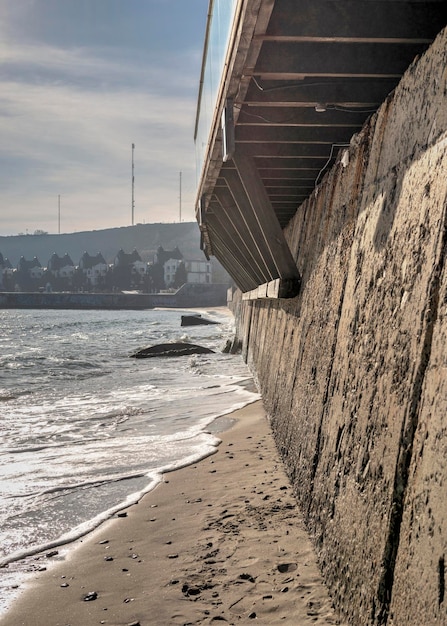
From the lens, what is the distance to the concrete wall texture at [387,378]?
253cm

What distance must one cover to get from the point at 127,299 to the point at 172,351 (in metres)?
89.2

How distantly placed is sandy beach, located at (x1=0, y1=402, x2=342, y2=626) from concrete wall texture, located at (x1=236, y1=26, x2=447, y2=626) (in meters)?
0.24

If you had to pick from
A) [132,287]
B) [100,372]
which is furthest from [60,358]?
[132,287]

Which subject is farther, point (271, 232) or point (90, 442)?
point (90, 442)

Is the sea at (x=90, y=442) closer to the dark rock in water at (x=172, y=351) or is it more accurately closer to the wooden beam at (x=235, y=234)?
the wooden beam at (x=235, y=234)

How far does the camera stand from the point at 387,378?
3178mm

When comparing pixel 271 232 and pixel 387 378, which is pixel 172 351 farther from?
pixel 387 378

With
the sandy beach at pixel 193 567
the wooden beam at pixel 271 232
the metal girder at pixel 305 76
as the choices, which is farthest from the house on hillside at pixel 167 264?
the sandy beach at pixel 193 567

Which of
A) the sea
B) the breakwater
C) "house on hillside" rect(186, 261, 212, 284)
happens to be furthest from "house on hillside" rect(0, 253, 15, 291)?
the sea

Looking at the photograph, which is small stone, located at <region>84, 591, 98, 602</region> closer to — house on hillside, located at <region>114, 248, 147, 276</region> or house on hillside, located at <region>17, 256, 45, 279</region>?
house on hillside, located at <region>114, 248, 147, 276</region>

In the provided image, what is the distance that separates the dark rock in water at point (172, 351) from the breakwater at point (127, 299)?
3344 inches

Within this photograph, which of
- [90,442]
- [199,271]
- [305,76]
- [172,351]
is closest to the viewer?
[305,76]

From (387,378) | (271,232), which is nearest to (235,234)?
(271,232)

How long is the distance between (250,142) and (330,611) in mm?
4688
